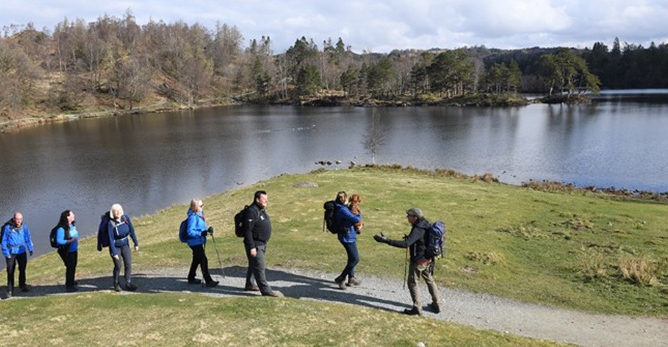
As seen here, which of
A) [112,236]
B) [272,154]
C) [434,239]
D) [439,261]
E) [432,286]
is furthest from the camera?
[272,154]

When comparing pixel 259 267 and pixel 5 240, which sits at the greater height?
pixel 5 240

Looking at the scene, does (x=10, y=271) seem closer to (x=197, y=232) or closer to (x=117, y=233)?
(x=117, y=233)

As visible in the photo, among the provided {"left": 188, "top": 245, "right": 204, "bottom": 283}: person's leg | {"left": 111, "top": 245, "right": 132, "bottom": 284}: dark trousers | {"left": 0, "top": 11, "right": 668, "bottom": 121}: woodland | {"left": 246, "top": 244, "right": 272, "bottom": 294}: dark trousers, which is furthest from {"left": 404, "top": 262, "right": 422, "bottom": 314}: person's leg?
{"left": 0, "top": 11, "right": 668, "bottom": 121}: woodland

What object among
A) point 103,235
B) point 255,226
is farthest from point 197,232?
point 103,235

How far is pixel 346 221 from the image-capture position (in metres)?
13.2

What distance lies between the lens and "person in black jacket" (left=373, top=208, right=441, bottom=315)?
38.1 feet

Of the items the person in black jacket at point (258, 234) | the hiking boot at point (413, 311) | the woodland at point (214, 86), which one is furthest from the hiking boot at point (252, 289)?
A: the woodland at point (214, 86)

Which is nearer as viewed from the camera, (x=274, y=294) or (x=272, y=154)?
(x=274, y=294)

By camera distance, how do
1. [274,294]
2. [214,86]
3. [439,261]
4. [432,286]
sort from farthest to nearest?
[214,86]
[439,261]
[274,294]
[432,286]

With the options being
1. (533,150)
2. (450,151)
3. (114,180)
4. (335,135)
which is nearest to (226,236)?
(114,180)

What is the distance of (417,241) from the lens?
1176 centimetres

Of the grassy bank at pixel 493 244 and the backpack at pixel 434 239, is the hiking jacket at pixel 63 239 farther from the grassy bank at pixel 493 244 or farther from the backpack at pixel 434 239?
the backpack at pixel 434 239

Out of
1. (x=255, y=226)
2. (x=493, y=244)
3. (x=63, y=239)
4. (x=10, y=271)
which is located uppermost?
(x=255, y=226)

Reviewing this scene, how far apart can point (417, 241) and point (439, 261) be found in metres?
6.08
